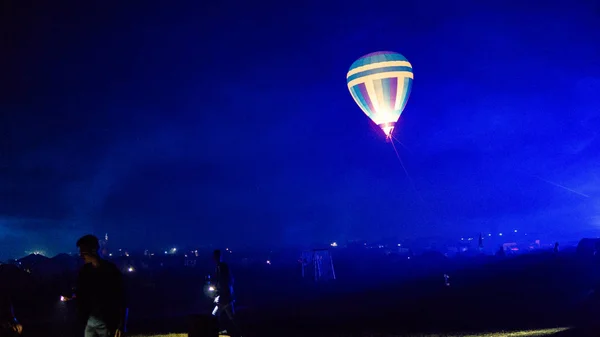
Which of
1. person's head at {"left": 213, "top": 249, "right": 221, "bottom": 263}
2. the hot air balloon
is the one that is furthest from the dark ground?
the hot air balloon

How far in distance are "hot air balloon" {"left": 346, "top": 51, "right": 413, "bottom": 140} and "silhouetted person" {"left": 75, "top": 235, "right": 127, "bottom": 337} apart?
23782mm

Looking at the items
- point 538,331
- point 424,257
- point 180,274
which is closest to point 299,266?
point 180,274

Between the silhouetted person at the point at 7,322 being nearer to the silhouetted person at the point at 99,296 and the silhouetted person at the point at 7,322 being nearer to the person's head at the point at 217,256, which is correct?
the silhouetted person at the point at 99,296

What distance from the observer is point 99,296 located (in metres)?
6.73

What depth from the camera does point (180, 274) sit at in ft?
137

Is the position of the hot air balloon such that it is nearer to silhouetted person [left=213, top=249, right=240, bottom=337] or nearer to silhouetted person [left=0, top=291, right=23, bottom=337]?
silhouetted person [left=213, top=249, right=240, bottom=337]

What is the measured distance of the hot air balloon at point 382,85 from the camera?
2905cm

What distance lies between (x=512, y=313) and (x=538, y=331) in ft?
14.0

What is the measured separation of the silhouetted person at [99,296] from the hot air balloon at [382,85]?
23.8 meters

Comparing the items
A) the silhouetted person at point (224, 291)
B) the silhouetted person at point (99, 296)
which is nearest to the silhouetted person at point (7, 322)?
the silhouetted person at point (99, 296)

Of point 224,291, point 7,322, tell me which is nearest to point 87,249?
point 7,322

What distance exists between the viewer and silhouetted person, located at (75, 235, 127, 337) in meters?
6.73

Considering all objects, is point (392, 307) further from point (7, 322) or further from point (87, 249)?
point (87, 249)

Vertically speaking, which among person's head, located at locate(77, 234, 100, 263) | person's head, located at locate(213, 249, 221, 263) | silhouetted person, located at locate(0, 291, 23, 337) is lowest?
silhouetted person, located at locate(0, 291, 23, 337)
